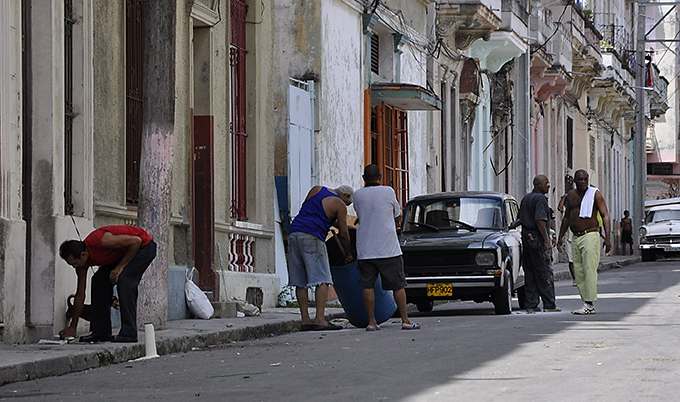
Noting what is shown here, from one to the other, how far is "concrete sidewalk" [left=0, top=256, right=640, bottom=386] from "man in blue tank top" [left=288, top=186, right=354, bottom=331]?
555mm

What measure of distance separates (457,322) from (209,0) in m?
5.23

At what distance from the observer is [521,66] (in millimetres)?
35469

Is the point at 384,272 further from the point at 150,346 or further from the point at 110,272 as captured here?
the point at 150,346

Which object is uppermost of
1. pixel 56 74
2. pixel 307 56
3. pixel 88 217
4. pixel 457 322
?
pixel 307 56

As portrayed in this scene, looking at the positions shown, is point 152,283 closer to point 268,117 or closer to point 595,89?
point 268,117

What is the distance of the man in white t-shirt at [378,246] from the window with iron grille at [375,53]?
10.9 m

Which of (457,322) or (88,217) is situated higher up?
(88,217)

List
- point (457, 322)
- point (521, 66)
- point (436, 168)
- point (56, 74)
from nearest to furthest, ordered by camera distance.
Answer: point (56, 74), point (457, 322), point (436, 168), point (521, 66)

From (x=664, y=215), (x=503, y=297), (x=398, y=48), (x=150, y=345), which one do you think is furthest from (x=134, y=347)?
(x=664, y=215)

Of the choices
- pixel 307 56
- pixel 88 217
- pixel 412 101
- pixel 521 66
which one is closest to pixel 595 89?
pixel 521 66

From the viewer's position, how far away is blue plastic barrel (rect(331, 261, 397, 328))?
1451 centimetres

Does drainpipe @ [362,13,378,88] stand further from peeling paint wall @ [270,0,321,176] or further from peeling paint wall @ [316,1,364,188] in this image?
peeling paint wall @ [270,0,321,176]

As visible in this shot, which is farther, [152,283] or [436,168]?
[436,168]

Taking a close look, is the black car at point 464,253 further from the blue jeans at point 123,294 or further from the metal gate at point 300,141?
the blue jeans at point 123,294
